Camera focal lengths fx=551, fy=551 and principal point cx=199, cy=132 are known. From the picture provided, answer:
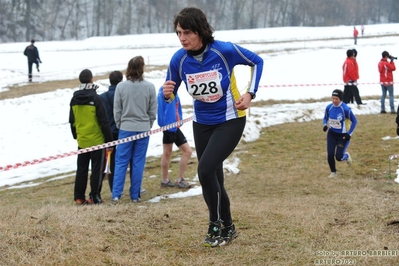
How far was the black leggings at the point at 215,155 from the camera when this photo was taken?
195 inches

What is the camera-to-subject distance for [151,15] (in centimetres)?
10369

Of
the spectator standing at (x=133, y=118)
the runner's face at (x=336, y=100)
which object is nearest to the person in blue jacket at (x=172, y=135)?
the spectator standing at (x=133, y=118)

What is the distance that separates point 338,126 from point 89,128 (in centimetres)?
441

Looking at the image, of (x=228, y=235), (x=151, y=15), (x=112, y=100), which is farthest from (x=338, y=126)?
(x=151, y=15)

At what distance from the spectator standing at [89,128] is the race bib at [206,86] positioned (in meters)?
3.66

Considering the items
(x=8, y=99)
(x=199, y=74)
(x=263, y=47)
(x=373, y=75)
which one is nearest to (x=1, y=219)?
(x=199, y=74)

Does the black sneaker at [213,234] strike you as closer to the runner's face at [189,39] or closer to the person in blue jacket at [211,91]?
the person in blue jacket at [211,91]

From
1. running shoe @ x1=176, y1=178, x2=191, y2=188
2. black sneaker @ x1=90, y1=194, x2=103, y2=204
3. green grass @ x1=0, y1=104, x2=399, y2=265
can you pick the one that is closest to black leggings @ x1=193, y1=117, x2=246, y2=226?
green grass @ x1=0, y1=104, x2=399, y2=265

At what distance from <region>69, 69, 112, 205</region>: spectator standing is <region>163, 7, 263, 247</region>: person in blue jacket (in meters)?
3.43

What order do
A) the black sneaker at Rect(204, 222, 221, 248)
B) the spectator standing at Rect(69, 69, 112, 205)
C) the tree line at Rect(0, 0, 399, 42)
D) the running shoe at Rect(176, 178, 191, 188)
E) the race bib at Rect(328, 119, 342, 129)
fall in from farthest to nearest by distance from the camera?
the tree line at Rect(0, 0, 399, 42), the race bib at Rect(328, 119, 342, 129), the running shoe at Rect(176, 178, 191, 188), the spectator standing at Rect(69, 69, 112, 205), the black sneaker at Rect(204, 222, 221, 248)

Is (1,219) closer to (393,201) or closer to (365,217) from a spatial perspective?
(365,217)

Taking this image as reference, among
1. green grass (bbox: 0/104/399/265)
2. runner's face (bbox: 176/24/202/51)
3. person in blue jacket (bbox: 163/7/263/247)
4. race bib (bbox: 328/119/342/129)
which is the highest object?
runner's face (bbox: 176/24/202/51)

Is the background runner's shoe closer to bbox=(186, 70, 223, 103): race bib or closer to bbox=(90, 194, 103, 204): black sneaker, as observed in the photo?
bbox=(90, 194, 103, 204): black sneaker

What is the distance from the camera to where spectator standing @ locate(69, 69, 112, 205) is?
8398 millimetres
